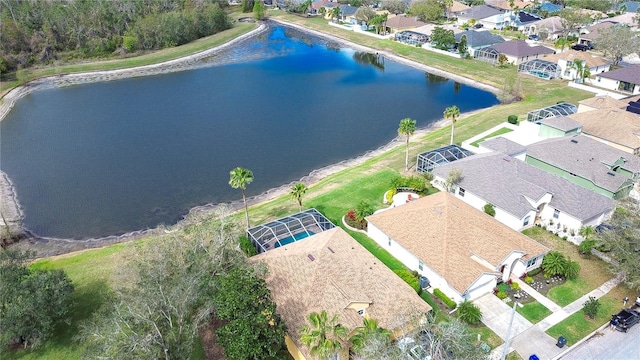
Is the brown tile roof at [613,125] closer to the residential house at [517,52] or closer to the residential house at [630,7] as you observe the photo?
the residential house at [517,52]

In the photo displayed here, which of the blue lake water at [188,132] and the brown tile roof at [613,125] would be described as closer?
the blue lake water at [188,132]

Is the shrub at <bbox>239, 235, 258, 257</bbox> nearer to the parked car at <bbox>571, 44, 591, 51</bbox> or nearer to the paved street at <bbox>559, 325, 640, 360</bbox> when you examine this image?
the paved street at <bbox>559, 325, 640, 360</bbox>

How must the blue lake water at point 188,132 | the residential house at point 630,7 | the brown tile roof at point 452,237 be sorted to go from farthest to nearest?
the residential house at point 630,7, the blue lake water at point 188,132, the brown tile roof at point 452,237

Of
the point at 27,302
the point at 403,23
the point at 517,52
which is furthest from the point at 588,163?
the point at 403,23

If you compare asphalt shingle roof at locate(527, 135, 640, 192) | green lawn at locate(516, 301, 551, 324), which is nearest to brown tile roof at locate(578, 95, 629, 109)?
asphalt shingle roof at locate(527, 135, 640, 192)

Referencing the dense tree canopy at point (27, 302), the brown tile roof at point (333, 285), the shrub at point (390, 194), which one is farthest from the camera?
the shrub at point (390, 194)

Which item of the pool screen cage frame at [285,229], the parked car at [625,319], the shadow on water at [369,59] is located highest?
the pool screen cage frame at [285,229]

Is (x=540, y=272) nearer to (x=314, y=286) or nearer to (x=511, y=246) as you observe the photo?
(x=511, y=246)

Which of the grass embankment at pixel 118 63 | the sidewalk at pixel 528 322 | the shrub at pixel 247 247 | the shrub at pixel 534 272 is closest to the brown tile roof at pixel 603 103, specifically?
the sidewalk at pixel 528 322
